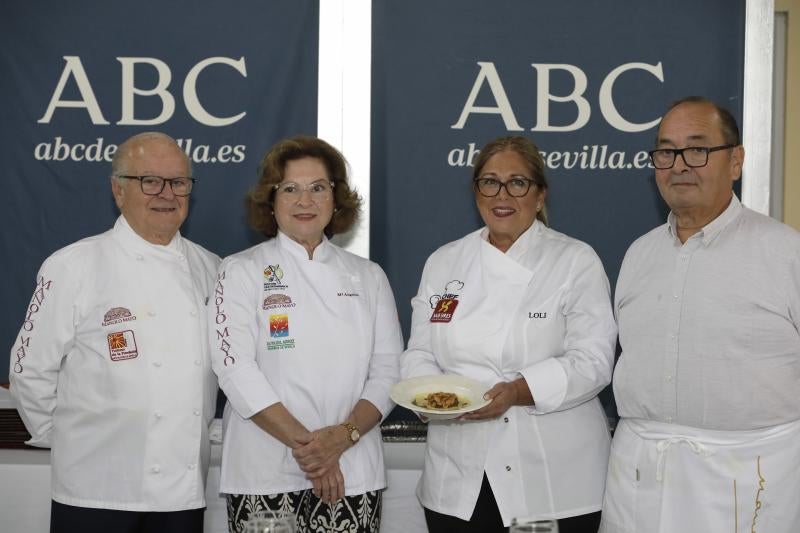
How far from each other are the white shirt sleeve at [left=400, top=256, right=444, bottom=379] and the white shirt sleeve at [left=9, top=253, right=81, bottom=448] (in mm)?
892

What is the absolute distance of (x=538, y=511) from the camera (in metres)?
2.19

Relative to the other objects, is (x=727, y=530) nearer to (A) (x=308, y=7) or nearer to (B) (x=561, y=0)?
(B) (x=561, y=0)

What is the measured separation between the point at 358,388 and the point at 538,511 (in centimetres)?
57

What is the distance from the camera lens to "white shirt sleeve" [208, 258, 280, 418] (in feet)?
7.32

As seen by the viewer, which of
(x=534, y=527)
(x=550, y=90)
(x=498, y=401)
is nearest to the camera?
(x=534, y=527)

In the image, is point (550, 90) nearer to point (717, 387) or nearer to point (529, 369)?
point (529, 369)

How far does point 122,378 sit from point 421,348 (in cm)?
80

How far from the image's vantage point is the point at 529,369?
86.7 inches

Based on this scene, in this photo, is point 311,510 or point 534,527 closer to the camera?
point 534,527

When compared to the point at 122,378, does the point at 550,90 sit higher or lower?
higher

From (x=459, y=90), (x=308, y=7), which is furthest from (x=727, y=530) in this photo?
(x=308, y=7)

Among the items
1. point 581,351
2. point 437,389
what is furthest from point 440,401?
point 581,351

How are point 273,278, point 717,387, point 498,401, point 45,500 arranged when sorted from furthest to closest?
1. point 45,500
2. point 273,278
3. point 498,401
4. point 717,387

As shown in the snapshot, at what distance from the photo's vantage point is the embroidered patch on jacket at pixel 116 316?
2.27 meters
